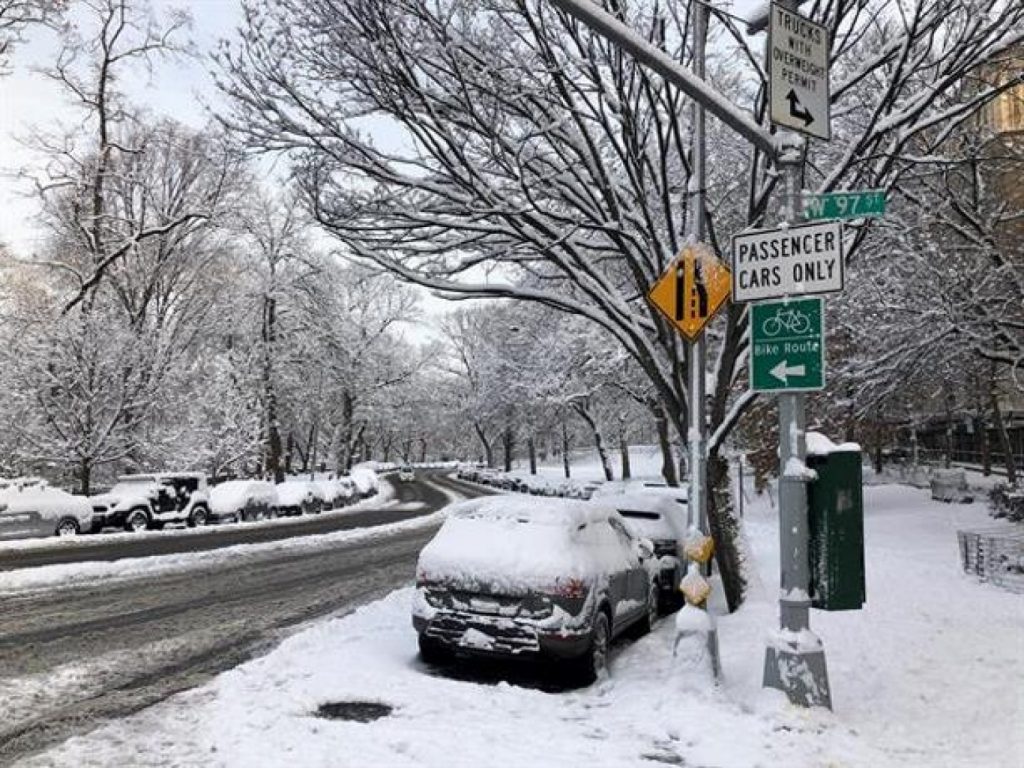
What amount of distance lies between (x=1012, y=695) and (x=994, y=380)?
22652mm

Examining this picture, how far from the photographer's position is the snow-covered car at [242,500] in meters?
30.7

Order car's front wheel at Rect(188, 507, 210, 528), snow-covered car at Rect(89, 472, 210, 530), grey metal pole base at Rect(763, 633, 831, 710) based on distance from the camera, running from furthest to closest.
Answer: car's front wheel at Rect(188, 507, 210, 528) → snow-covered car at Rect(89, 472, 210, 530) → grey metal pole base at Rect(763, 633, 831, 710)

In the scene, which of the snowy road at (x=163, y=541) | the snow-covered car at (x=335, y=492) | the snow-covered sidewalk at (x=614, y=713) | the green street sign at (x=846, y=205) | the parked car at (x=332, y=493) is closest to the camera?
the snow-covered sidewalk at (x=614, y=713)

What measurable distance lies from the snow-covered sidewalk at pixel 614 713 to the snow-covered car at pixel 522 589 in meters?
0.48

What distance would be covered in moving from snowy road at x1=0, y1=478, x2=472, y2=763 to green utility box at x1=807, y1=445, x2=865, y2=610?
5604mm

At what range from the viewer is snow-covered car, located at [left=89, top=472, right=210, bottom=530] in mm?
25609

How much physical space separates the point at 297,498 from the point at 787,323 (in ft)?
104

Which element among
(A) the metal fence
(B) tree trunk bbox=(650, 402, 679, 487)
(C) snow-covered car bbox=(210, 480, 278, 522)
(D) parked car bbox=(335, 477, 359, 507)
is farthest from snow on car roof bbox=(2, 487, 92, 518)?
(D) parked car bbox=(335, 477, 359, 507)

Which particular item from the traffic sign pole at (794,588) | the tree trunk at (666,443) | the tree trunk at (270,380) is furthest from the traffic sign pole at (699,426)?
the tree trunk at (270,380)

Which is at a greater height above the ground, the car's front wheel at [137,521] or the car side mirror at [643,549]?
the car side mirror at [643,549]

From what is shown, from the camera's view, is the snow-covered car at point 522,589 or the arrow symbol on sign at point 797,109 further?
the snow-covered car at point 522,589

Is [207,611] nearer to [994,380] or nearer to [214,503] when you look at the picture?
[214,503]

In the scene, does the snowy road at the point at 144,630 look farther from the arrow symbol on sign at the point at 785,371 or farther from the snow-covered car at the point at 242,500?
the snow-covered car at the point at 242,500

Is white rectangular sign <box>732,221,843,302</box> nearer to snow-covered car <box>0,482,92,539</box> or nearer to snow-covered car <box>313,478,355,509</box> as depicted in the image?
snow-covered car <box>0,482,92,539</box>
